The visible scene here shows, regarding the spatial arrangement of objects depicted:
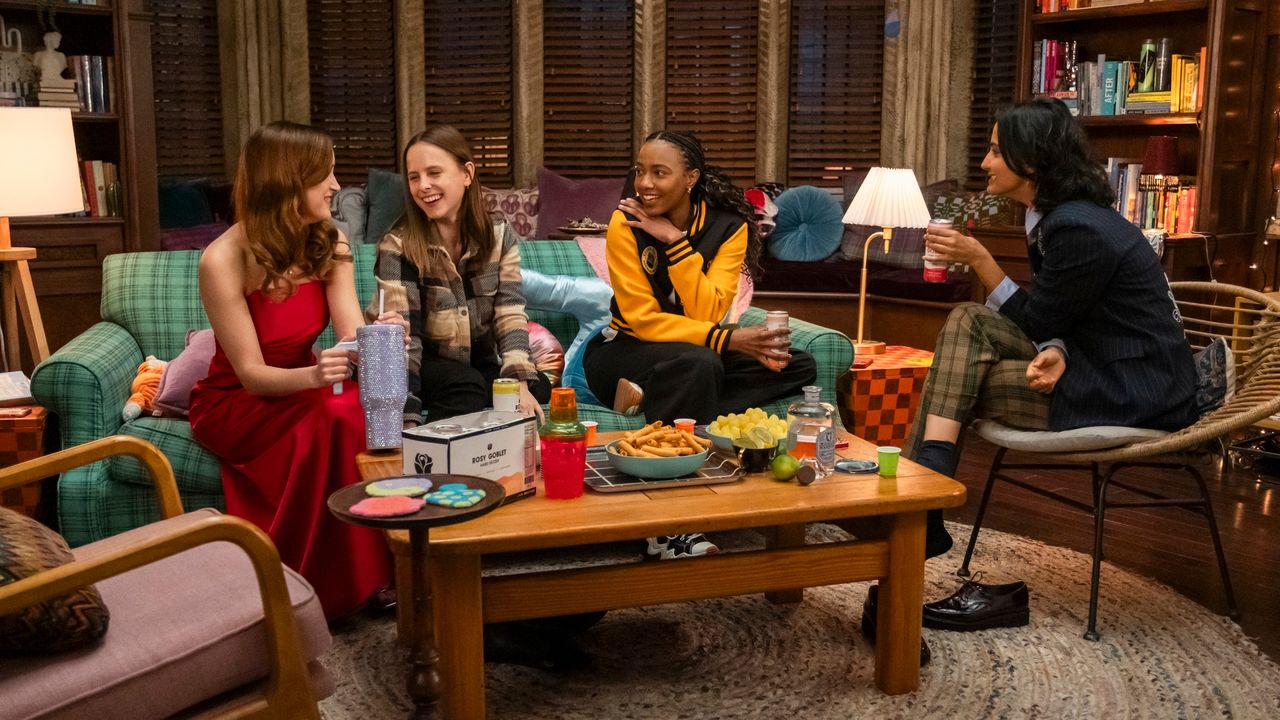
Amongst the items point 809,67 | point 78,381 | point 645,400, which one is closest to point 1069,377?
point 645,400

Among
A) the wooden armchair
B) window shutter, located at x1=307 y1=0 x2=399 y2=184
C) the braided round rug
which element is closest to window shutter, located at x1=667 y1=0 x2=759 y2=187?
window shutter, located at x1=307 y1=0 x2=399 y2=184

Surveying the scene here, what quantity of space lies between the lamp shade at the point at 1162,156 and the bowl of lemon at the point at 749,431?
3.03 meters

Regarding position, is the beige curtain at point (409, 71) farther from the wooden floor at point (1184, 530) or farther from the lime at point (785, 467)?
the lime at point (785, 467)

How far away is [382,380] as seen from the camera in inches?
101

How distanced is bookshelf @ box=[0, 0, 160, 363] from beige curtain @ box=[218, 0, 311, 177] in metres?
1.21

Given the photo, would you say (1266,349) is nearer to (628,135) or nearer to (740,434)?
(740,434)

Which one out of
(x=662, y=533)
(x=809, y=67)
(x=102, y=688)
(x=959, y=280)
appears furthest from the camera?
(x=809, y=67)

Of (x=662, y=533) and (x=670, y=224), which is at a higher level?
(x=670, y=224)

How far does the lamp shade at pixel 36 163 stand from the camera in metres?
3.48

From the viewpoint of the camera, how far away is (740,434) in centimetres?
255

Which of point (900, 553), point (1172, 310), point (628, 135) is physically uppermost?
point (628, 135)

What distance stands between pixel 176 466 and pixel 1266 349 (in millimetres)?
2705

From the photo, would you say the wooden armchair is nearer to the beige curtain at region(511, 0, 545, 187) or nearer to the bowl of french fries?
the bowl of french fries

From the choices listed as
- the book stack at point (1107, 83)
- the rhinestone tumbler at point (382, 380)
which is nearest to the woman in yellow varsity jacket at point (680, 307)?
the rhinestone tumbler at point (382, 380)
